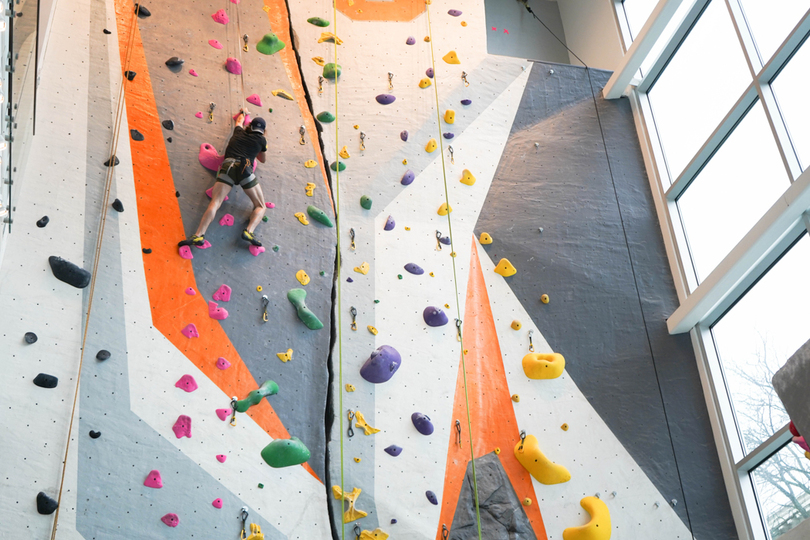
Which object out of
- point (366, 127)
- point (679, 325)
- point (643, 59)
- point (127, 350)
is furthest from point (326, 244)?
point (643, 59)

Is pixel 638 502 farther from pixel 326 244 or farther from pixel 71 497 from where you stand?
pixel 71 497

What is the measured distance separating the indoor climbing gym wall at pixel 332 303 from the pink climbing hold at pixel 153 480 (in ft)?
0.04

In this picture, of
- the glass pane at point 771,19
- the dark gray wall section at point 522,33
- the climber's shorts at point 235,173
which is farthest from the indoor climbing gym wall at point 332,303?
the glass pane at point 771,19

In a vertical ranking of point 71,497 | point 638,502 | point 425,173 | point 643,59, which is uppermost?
point 643,59

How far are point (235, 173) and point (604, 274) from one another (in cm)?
254

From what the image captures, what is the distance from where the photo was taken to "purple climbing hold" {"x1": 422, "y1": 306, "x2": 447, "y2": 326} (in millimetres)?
4344

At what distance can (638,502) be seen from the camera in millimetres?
4117

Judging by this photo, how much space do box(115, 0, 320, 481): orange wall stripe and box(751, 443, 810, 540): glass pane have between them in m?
2.62

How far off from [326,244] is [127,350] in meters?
1.37

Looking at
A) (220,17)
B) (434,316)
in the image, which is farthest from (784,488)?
(220,17)

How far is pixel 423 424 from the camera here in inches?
158

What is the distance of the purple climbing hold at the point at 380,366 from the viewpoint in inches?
161

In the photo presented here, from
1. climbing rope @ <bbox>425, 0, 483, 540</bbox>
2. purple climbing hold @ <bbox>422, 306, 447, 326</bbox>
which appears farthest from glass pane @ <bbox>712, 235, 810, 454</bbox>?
purple climbing hold @ <bbox>422, 306, 447, 326</bbox>

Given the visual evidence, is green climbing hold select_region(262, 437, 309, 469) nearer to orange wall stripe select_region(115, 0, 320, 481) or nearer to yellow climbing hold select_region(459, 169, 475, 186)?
orange wall stripe select_region(115, 0, 320, 481)
